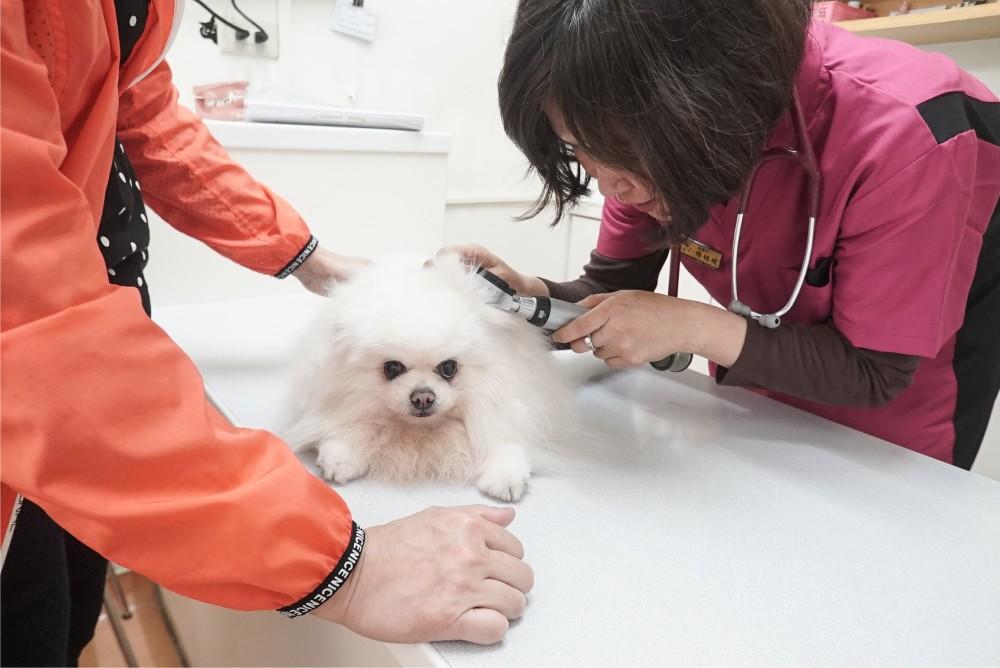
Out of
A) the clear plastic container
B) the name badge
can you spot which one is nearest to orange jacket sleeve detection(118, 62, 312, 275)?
the clear plastic container

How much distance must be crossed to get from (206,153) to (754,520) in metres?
0.92

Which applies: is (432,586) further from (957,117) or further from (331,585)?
(957,117)

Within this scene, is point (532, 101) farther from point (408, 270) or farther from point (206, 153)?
point (206, 153)

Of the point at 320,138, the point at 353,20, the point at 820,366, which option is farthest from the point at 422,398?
the point at 353,20

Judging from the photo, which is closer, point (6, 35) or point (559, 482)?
point (6, 35)

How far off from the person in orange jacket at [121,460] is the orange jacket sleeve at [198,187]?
363mm

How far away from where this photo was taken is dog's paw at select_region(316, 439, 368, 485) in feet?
2.39

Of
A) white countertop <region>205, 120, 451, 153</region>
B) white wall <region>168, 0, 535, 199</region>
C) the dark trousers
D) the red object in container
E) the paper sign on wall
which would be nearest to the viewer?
the dark trousers

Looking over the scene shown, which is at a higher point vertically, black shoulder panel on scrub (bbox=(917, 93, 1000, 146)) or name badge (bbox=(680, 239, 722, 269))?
black shoulder panel on scrub (bbox=(917, 93, 1000, 146))

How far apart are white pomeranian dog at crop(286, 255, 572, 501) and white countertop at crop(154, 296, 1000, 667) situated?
0.04m

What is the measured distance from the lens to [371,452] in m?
0.77

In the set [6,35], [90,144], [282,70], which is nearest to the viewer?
[6,35]

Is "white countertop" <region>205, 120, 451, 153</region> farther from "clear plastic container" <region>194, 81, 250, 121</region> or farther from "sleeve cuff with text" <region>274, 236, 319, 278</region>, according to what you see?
"sleeve cuff with text" <region>274, 236, 319, 278</region>

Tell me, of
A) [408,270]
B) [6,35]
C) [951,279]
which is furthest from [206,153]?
[951,279]
